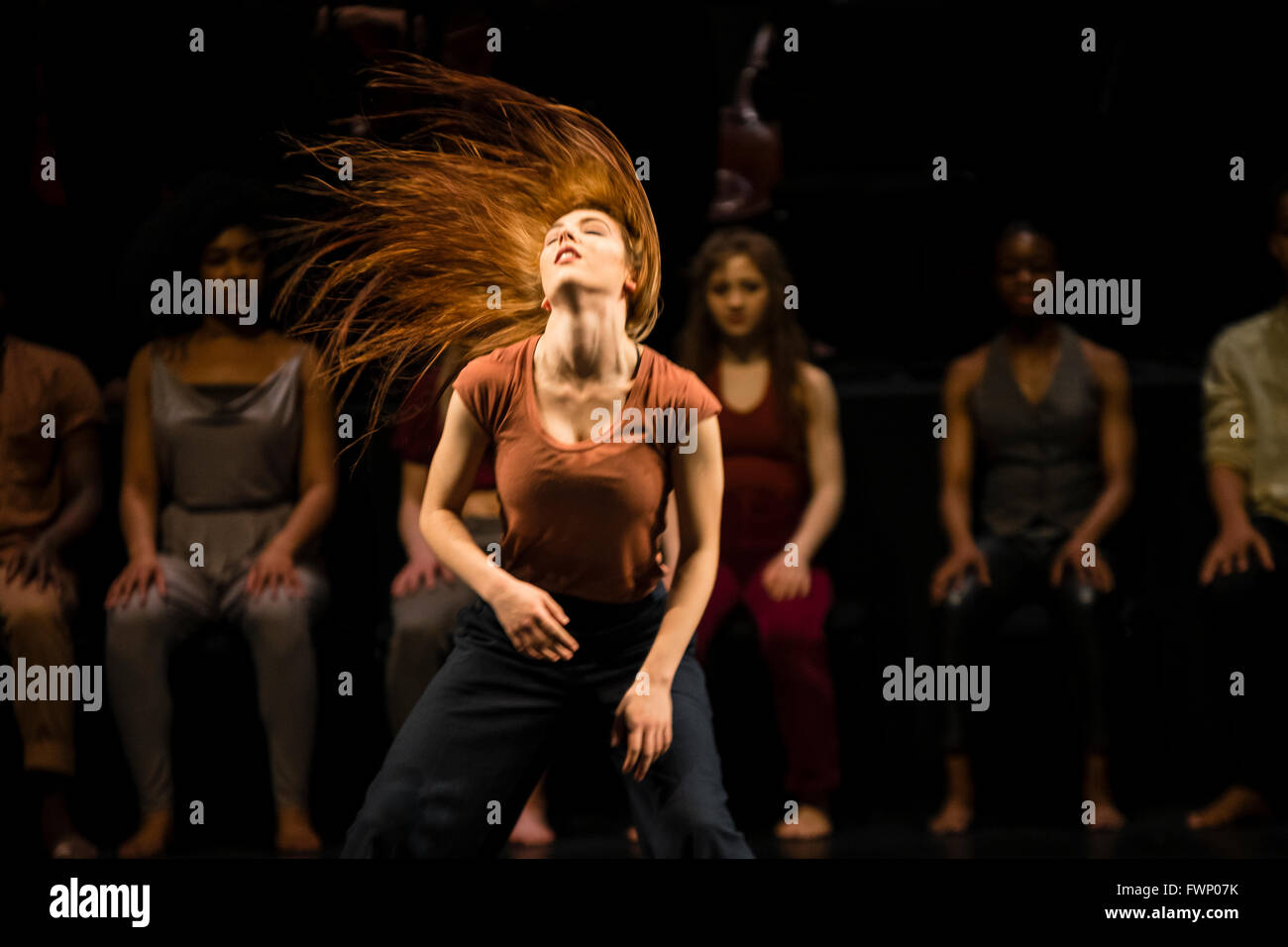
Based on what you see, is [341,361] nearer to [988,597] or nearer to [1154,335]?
[988,597]

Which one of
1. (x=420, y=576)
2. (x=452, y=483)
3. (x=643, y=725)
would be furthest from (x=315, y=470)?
(x=643, y=725)

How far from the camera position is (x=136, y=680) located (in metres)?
3.75

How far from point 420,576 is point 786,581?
859 millimetres

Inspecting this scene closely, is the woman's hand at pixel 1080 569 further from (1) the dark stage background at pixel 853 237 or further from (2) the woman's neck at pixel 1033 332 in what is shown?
(2) the woman's neck at pixel 1033 332

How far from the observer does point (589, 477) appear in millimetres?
2709

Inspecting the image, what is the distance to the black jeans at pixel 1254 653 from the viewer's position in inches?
150

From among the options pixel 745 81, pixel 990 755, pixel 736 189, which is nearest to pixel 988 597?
pixel 990 755

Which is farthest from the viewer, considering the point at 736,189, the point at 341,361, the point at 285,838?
the point at 736,189

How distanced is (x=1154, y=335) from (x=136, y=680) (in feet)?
9.01

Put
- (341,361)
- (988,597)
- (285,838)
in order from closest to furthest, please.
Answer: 1. (341,361)
2. (285,838)
3. (988,597)

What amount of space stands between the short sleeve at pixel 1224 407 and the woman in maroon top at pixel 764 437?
0.89m

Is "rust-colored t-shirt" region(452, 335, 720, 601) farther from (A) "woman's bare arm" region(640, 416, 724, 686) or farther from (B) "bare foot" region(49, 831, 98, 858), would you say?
(B) "bare foot" region(49, 831, 98, 858)

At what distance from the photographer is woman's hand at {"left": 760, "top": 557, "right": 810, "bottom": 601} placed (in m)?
3.84

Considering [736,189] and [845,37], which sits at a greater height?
[845,37]
